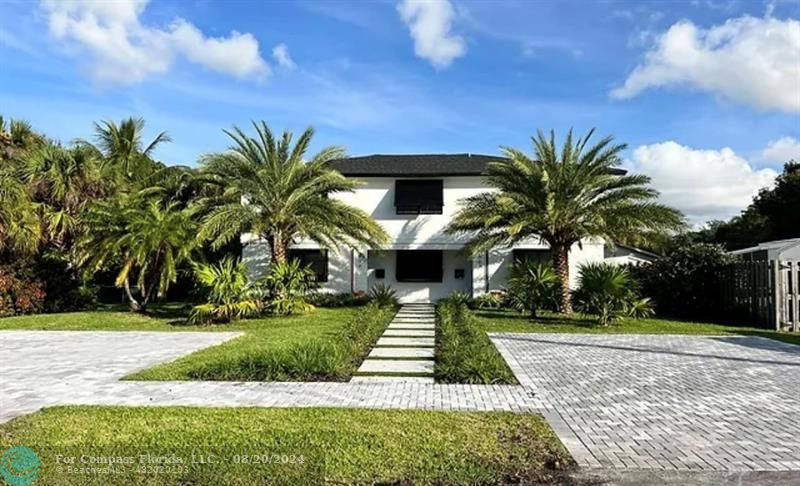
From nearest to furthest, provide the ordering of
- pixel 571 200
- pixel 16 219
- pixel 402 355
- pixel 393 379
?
1. pixel 393 379
2. pixel 402 355
3. pixel 571 200
4. pixel 16 219

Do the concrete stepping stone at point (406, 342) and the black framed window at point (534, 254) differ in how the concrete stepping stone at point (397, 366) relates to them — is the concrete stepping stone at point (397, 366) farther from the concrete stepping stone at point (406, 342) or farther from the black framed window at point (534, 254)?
the black framed window at point (534, 254)

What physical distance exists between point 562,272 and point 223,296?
11187mm

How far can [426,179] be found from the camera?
2505 cm

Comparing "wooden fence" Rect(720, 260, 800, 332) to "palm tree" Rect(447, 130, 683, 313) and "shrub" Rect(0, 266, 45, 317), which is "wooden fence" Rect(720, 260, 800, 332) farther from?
"shrub" Rect(0, 266, 45, 317)

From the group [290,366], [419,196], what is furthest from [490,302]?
[290,366]

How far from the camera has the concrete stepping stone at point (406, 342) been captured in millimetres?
12773

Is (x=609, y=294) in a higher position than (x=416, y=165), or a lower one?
lower

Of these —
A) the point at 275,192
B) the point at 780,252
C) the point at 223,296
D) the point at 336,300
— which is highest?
the point at 275,192

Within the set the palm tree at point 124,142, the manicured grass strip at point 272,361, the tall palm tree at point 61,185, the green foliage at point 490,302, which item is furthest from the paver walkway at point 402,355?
the palm tree at point 124,142

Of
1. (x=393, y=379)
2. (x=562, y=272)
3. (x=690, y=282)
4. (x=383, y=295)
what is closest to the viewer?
(x=393, y=379)

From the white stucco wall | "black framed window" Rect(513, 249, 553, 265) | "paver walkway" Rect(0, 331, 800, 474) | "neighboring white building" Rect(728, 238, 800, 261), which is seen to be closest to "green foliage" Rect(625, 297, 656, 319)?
"paver walkway" Rect(0, 331, 800, 474)

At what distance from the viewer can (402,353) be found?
37.8 ft

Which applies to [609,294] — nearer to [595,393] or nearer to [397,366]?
[397,366]

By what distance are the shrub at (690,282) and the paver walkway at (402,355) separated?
27.8 ft
